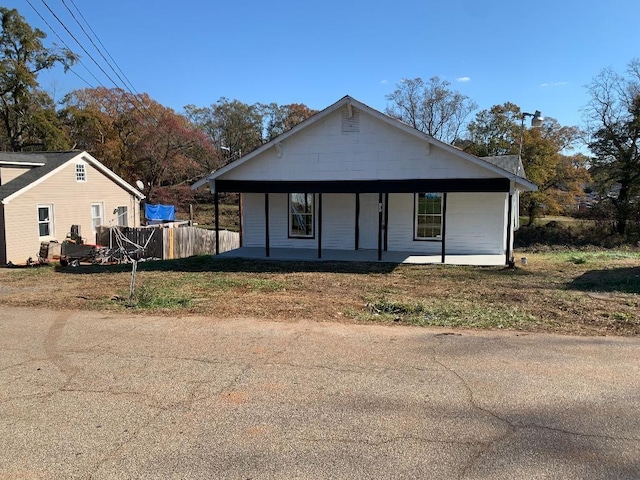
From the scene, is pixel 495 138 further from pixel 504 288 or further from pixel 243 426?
pixel 243 426

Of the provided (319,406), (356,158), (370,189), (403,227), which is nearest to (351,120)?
(356,158)

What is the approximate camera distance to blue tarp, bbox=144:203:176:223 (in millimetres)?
→ 34000

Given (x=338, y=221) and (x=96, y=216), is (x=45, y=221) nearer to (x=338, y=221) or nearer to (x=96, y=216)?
(x=96, y=216)

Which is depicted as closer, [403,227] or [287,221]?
[403,227]

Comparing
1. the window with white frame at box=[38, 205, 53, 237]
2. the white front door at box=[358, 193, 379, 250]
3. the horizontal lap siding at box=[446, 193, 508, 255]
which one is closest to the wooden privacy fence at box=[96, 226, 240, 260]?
the window with white frame at box=[38, 205, 53, 237]

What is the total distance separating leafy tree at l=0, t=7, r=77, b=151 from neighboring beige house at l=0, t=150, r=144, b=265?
48.8ft

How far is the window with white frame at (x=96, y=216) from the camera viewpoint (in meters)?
24.4

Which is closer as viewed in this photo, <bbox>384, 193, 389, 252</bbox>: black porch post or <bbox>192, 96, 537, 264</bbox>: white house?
<bbox>192, 96, 537, 264</bbox>: white house

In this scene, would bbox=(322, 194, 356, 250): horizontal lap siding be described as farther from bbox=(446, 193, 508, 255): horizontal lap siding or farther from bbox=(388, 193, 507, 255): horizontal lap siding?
bbox=(446, 193, 508, 255): horizontal lap siding

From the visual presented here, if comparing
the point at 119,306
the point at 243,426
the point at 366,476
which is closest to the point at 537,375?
the point at 366,476

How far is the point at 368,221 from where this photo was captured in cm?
1778

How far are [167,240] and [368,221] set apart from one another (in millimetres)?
9693

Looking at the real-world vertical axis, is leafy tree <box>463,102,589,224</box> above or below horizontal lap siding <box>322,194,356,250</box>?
above

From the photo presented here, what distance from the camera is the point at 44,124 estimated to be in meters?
36.0
